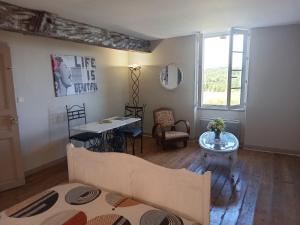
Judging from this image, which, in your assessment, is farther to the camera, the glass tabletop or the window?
the window

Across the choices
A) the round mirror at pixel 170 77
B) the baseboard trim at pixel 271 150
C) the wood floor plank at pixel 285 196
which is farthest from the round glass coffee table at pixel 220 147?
the round mirror at pixel 170 77

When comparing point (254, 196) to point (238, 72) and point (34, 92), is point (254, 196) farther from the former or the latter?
point (34, 92)

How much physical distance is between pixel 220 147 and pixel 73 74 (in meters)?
3.05

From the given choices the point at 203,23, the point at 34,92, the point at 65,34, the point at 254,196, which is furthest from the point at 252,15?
the point at 34,92

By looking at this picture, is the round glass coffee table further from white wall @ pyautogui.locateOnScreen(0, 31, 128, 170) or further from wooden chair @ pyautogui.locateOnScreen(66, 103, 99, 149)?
white wall @ pyautogui.locateOnScreen(0, 31, 128, 170)

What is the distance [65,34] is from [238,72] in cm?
354

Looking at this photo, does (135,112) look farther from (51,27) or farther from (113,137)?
(51,27)

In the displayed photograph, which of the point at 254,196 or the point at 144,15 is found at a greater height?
the point at 144,15

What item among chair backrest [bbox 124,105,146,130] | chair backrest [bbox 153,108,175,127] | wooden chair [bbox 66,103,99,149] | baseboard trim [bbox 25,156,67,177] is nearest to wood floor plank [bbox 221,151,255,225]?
chair backrest [bbox 153,108,175,127]

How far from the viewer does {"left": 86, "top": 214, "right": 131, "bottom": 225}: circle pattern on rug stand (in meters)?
1.28

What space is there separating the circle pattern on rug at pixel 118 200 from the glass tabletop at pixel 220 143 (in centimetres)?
216

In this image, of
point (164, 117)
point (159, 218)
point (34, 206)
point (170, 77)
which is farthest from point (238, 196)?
point (170, 77)

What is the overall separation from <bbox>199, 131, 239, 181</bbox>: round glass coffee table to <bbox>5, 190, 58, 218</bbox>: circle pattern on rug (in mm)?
2493

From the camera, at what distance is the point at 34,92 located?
3.56 meters
